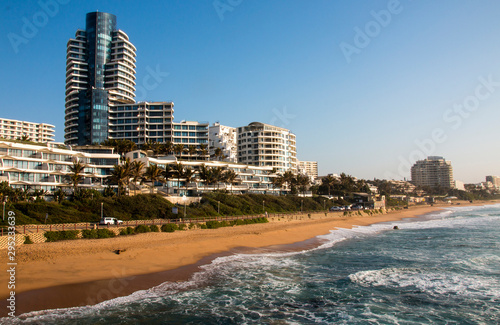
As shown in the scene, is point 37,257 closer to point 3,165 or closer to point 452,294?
point 452,294

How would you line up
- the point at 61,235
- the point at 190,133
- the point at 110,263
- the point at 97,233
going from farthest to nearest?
1. the point at 190,133
2. the point at 97,233
3. the point at 61,235
4. the point at 110,263

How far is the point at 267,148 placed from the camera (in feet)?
439

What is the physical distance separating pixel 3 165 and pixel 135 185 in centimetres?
2176

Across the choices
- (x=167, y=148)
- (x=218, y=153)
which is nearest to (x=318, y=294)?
(x=167, y=148)

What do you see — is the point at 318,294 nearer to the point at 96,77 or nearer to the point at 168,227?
the point at 168,227

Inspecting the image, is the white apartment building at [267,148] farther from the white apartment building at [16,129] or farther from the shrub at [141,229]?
the white apartment building at [16,129]

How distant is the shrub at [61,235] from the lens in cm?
3262

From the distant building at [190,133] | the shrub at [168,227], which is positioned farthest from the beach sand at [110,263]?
the distant building at [190,133]

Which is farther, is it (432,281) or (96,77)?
(96,77)

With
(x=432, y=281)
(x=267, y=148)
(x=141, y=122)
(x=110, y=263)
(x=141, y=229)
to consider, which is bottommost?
(x=432, y=281)

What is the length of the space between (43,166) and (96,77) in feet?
257

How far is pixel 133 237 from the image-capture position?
36.7 m

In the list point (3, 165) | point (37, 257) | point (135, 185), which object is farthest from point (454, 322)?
point (3, 165)

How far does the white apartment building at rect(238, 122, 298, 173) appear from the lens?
133 m
